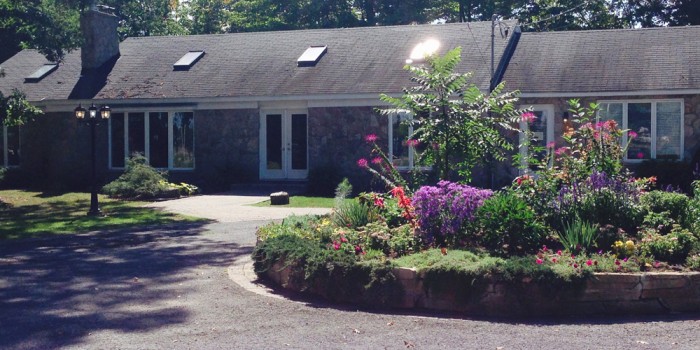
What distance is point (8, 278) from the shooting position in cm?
1079

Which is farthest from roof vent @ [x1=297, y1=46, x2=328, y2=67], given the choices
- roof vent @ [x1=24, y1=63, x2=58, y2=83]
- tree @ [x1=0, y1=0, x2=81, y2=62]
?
roof vent @ [x1=24, y1=63, x2=58, y2=83]

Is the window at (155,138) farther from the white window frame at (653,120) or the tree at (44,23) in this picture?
the white window frame at (653,120)

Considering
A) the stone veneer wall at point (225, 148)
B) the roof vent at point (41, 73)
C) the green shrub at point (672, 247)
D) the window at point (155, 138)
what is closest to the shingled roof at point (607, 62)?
the stone veneer wall at point (225, 148)

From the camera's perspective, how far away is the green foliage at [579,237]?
9234 mm

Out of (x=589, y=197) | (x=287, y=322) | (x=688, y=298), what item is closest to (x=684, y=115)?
(x=589, y=197)

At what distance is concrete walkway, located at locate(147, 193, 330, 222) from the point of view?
18.1 metres

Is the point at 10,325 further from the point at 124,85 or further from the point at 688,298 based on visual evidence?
the point at 124,85

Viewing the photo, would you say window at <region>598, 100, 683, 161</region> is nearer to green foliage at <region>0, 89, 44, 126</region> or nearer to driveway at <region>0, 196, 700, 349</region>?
driveway at <region>0, 196, 700, 349</region>

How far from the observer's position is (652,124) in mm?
21625

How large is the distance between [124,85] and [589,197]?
1956cm

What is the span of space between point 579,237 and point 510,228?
752 mm

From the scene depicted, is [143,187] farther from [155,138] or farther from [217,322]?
[217,322]

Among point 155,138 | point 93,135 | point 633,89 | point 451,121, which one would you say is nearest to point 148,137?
point 155,138

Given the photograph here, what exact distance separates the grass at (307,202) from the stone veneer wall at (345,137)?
2.15 meters
